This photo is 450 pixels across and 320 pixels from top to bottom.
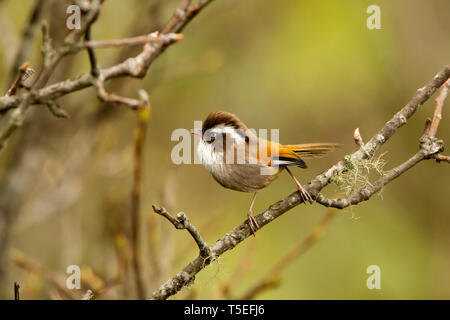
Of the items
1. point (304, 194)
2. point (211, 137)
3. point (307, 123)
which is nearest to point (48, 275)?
point (211, 137)

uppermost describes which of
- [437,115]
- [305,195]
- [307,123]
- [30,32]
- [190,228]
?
[307,123]

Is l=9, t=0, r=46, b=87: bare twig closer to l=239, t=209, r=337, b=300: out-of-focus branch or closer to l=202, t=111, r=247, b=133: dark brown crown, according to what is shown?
l=202, t=111, r=247, b=133: dark brown crown

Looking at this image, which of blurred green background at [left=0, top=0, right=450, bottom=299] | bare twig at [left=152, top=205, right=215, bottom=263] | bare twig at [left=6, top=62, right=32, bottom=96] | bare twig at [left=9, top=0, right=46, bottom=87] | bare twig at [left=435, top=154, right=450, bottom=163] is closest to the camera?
bare twig at [left=152, top=205, right=215, bottom=263]

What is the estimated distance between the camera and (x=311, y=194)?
2.22 m

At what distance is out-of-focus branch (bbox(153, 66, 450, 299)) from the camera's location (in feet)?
6.88

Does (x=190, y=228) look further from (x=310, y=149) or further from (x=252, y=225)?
(x=310, y=149)

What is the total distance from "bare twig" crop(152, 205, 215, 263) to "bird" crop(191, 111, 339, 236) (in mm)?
549

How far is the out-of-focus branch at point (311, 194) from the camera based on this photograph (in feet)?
6.88

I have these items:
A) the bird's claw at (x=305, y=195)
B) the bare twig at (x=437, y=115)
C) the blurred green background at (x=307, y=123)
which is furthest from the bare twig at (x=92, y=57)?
the blurred green background at (x=307, y=123)

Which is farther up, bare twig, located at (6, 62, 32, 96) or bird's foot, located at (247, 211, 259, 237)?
bare twig, located at (6, 62, 32, 96)

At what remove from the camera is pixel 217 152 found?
8.76 feet

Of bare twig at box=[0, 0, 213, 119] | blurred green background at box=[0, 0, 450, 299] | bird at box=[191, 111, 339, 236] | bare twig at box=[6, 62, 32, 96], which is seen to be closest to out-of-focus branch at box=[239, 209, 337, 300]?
A: bird at box=[191, 111, 339, 236]

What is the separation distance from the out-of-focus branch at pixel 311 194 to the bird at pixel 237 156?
0.32 metres

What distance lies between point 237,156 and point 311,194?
1.82 feet
